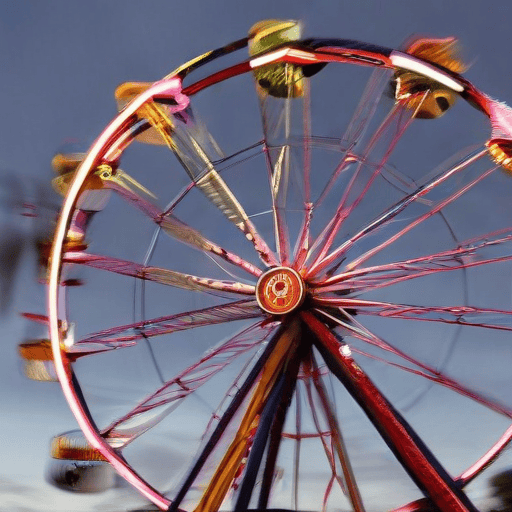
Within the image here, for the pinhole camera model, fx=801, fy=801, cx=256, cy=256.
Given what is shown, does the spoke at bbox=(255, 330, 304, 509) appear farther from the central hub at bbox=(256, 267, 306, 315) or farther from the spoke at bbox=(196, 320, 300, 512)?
the central hub at bbox=(256, 267, 306, 315)

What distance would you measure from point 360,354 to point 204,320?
155 cm

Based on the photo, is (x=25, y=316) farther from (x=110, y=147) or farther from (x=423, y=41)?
(x=423, y=41)

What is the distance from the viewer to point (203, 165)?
8.13 meters

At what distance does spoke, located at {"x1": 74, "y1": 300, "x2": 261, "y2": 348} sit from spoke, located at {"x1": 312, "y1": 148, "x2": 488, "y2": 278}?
98 centimetres

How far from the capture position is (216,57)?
24.3ft

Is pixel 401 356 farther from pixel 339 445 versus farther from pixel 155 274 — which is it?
pixel 155 274

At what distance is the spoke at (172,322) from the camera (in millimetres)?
7625

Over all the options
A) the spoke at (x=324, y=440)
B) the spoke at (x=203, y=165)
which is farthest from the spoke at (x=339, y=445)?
the spoke at (x=203, y=165)

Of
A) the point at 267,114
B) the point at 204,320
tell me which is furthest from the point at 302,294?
the point at 267,114

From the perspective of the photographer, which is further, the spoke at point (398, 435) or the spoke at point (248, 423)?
the spoke at point (248, 423)

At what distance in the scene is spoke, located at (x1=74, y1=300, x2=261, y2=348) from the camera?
762 cm

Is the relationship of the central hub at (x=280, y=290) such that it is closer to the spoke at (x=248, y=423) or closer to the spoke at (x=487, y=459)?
the spoke at (x=248, y=423)

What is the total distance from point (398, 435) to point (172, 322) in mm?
2843

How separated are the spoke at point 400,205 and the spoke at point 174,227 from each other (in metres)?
0.98
